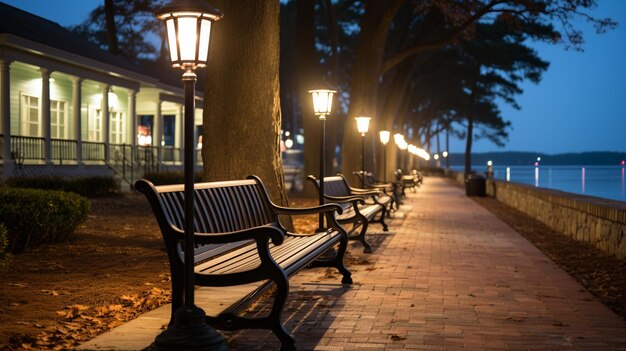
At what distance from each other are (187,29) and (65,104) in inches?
911

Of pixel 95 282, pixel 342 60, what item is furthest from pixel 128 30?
pixel 95 282

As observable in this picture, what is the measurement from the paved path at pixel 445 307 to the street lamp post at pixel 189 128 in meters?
0.50

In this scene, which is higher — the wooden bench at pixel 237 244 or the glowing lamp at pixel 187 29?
the glowing lamp at pixel 187 29

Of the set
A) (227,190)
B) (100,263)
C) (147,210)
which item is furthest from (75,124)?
(227,190)

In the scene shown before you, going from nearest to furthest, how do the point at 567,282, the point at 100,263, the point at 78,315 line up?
the point at 78,315 < the point at 567,282 < the point at 100,263

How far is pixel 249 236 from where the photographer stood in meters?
5.25

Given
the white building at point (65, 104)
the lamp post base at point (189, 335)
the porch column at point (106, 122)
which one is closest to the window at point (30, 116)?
the white building at point (65, 104)

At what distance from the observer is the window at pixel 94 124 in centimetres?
2891

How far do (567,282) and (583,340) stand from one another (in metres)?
2.94

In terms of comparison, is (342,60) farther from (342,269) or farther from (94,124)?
(342,269)

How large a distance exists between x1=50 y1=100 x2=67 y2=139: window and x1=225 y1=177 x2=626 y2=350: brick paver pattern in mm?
17418

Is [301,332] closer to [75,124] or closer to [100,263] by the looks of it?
[100,263]

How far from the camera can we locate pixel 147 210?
61.4 feet

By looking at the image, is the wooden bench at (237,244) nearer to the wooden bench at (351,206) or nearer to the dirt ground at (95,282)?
the dirt ground at (95,282)
